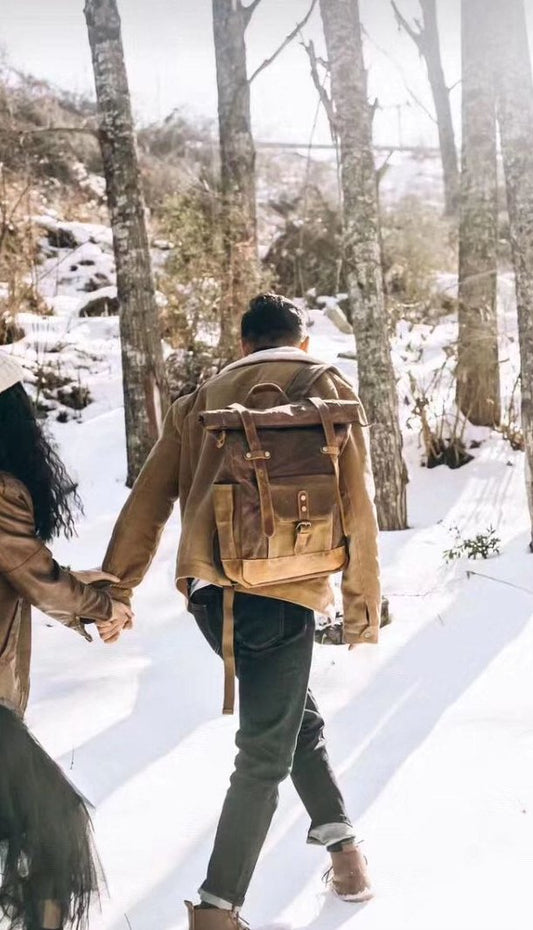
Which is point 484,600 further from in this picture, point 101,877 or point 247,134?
point 247,134

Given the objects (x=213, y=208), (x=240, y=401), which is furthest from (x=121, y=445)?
(x=240, y=401)

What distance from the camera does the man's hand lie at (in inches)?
98.7

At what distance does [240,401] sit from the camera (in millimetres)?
2377

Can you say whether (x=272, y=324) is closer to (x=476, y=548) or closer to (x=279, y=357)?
(x=279, y=357)

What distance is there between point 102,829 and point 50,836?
1006mm

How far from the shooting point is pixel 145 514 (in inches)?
102

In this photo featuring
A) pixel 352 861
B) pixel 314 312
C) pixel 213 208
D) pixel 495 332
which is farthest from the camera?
pixel 314 312

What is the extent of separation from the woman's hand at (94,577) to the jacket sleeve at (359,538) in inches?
27.1

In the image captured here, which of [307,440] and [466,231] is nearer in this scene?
[307,440]

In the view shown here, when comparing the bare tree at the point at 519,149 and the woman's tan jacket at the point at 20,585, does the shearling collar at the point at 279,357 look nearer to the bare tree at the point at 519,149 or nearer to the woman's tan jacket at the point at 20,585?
the woman's tan jacket at the point at 20,585

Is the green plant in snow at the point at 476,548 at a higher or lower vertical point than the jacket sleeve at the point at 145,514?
lower

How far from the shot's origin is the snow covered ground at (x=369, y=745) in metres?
2.59

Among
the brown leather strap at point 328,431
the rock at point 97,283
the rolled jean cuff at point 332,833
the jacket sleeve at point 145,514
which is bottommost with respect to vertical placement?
the rolled jean cuff at point 332,833

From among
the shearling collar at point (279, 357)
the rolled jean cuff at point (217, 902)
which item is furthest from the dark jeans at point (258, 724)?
the shearling collar at point (279, 357)
